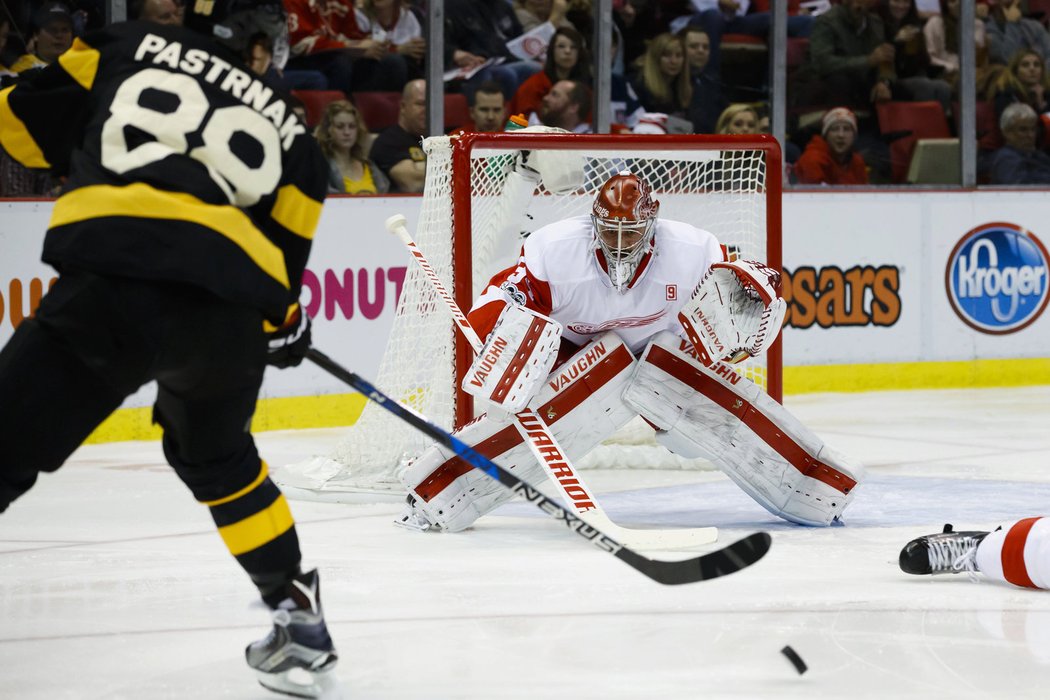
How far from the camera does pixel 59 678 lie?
2.33 m

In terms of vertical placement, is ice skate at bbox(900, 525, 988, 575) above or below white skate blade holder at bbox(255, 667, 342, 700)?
below

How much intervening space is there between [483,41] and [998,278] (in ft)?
7.91

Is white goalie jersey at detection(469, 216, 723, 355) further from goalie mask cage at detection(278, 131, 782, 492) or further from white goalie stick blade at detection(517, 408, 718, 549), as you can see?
goalie mask cage at detection(278, 131, 782, 492)

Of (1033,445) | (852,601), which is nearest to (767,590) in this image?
(852,601)

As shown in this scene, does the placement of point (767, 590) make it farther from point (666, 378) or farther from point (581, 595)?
point (666, 378)

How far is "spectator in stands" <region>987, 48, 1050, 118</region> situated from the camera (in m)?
7.14

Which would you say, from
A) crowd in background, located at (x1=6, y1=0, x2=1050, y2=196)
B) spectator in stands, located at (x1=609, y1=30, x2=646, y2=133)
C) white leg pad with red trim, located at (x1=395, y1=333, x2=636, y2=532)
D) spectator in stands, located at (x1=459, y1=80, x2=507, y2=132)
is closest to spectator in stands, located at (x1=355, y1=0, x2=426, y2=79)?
crowd in background, located at (x1=6, y1=0, x2=1050, y2=196)

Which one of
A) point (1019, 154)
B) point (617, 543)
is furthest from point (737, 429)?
point (1019, 154)

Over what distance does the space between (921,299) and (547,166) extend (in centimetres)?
274

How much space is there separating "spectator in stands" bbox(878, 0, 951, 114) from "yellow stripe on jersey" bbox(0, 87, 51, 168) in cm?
547

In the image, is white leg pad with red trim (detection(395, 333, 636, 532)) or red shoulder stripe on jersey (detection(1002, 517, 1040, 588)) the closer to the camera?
red shoulder stripe on jersey (detection(1002, 517, 1040, 588))

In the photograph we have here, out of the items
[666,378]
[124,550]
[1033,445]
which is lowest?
[1033,445]

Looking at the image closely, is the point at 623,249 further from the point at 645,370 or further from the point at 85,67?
the point at 85,67

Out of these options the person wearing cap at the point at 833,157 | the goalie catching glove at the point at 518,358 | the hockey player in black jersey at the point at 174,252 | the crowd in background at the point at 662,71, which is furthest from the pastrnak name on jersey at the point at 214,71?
the person wearing cap at the point at 833,157
